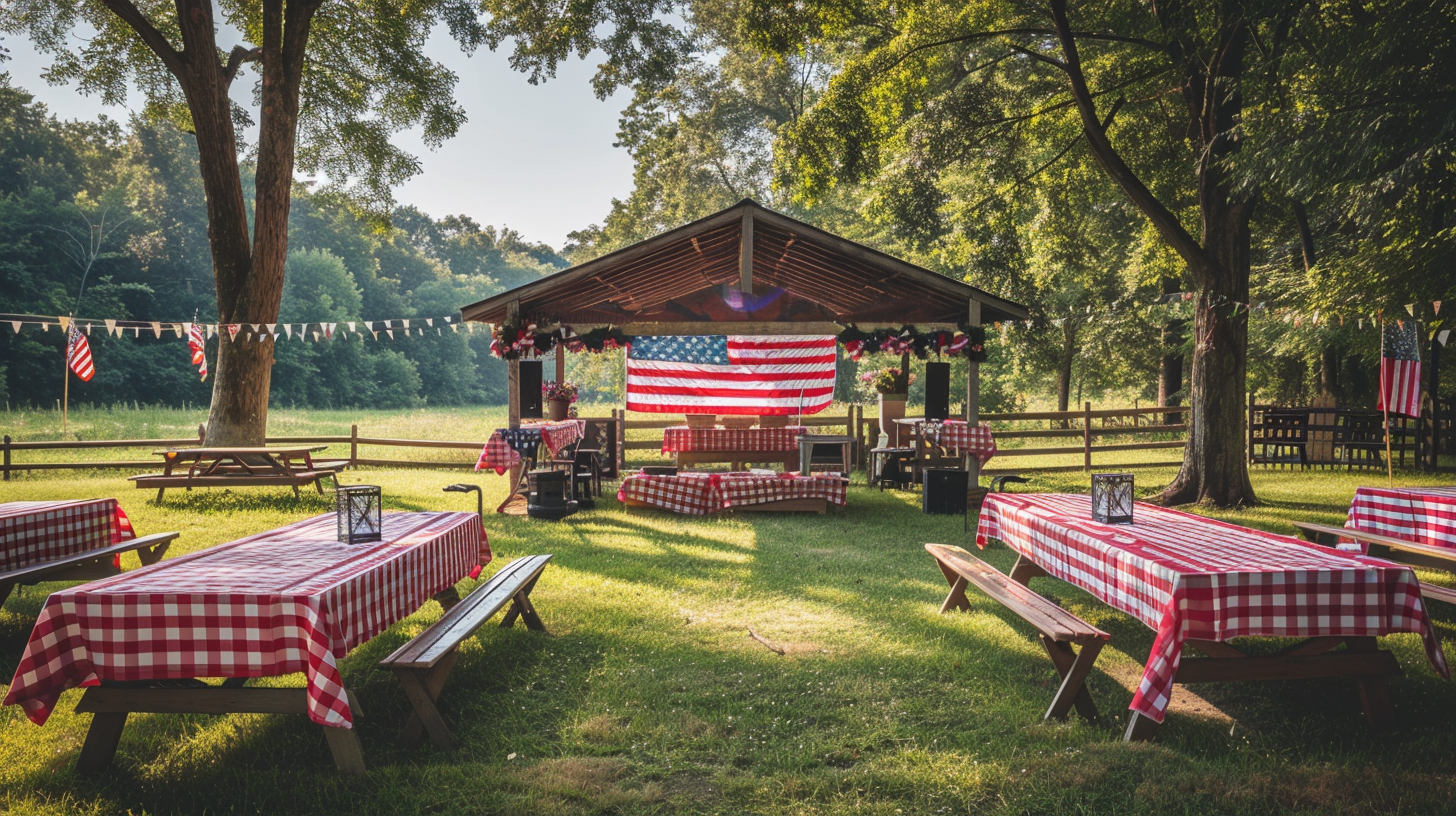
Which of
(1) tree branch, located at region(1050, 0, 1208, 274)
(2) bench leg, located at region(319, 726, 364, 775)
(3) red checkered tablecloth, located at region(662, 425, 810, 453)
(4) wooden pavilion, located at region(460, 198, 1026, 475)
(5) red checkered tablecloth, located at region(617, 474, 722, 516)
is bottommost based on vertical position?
(2) bench leg, located at region(319, 726, 364, 775)

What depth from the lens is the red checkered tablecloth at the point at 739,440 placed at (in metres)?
12.9

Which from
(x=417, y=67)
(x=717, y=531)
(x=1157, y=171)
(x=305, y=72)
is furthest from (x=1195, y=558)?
(x=305, y=72)

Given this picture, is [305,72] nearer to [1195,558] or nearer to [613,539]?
[613,539]

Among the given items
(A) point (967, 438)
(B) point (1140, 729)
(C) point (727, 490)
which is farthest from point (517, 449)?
(B) point (1140, 729)

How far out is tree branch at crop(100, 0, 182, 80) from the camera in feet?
35.2

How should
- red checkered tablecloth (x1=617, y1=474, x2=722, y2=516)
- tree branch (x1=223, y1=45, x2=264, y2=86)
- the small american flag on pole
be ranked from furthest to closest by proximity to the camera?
1. the small american flag on pole
2. tree branch (x1=223, y1=45, x2=264, y2=86)
3. red checkered tablecloth (x1=617, y1=474, x2=722, y2=516)

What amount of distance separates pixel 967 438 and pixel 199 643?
946 centimetres

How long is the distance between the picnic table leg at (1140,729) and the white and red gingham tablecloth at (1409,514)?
3247mm

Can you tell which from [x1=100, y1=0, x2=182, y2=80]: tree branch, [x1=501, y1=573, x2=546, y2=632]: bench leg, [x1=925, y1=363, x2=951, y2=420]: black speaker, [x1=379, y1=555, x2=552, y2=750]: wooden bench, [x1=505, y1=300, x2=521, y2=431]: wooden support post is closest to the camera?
[x1=379, y1=555, x2=552, y2=750]: wooden bench

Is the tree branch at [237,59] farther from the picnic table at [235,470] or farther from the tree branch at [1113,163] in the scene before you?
the tree branch at [1113,163]

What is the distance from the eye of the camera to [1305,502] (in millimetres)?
10297

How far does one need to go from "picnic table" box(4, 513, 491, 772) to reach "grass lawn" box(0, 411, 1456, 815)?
31 cm

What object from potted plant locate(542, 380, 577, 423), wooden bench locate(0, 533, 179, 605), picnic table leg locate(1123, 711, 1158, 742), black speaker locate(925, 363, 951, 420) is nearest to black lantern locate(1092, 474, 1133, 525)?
picnic table leg locate(1123, 711, 1158, 742)

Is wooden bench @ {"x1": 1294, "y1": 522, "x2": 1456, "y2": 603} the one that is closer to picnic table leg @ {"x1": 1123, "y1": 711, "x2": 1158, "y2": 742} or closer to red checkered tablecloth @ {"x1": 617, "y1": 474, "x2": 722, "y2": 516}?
picnic table leg @ {"x1": 1123, "y1": 711, "x2": 1158, "y2": 742}
